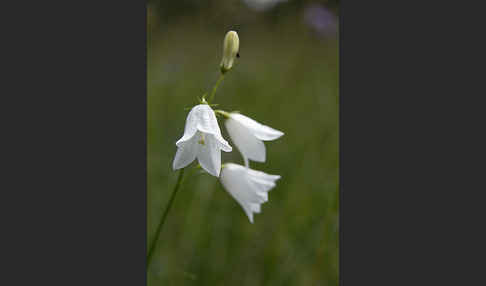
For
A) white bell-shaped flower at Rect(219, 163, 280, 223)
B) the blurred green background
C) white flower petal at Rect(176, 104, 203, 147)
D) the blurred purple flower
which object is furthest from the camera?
the blurred purple flower

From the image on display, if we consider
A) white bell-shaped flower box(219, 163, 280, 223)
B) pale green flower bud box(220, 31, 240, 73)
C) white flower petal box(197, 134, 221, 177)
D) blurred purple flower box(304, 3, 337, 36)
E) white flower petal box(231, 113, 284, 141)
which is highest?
blurred purple flower box(304, 3, 337, 36)

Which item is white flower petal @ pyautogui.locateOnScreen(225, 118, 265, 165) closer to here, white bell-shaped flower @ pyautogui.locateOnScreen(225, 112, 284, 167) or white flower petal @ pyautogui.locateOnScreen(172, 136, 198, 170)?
white bell-shaped flower @ pyautogui.locateOnScreen(225, 112, 284, 167)

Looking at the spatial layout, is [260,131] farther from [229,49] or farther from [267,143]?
[267,143]

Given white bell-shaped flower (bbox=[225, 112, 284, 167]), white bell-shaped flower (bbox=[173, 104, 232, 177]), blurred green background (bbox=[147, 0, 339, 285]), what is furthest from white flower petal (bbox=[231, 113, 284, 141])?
blurred green background (bbox=[147, 0, 339, 285])

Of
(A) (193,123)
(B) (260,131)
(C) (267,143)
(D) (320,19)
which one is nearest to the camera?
(A) (193,123)

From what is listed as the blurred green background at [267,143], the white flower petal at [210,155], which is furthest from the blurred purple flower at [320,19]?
the white flower petal at [210,155]

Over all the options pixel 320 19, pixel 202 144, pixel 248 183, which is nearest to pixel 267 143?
pixel 320 19

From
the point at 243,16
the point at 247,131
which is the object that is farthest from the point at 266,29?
the point at 247,131
